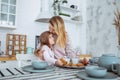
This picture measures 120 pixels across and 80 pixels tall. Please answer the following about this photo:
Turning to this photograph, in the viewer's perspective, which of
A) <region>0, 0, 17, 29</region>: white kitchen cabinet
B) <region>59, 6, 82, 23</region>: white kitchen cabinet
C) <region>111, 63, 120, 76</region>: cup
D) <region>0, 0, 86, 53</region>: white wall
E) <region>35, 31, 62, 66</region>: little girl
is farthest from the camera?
<region>59, 6, 82, 23</region>: white kitchen cabinet

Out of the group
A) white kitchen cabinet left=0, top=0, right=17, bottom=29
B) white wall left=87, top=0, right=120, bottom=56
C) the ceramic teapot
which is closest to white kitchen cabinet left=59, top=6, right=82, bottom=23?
white wall left=87, top=0, right=120, bottom=56

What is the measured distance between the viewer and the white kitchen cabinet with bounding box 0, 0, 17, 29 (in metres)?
2.52

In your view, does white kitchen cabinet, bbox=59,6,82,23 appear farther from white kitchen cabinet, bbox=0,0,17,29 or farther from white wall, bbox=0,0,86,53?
white kitchen cabinet, bbox=0,0,17,29

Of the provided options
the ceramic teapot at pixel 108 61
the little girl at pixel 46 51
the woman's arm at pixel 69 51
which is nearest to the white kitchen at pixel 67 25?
the woman's arm at pixel 69 51

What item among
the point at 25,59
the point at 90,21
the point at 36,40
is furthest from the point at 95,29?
the point at 25,59

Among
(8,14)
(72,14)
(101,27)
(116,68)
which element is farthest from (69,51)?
(72,14)

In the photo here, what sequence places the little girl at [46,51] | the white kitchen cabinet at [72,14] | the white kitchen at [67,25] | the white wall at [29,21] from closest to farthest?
the little girl at [46,51] → the white kitchen at [67,25] → the white wall at [29,21] → the white kitchen cabinet at [72,14]

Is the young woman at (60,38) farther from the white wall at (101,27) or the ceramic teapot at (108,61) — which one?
the white wall at (101,27)

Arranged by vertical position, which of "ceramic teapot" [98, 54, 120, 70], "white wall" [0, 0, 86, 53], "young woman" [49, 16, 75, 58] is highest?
"white wall" [0, 0, 86, 53]

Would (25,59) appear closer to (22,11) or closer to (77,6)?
(22,11)

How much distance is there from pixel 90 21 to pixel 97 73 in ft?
9.56

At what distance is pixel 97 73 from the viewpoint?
2.63ft

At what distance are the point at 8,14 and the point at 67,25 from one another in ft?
4.64

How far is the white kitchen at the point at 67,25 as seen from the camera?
2633 millimetres
